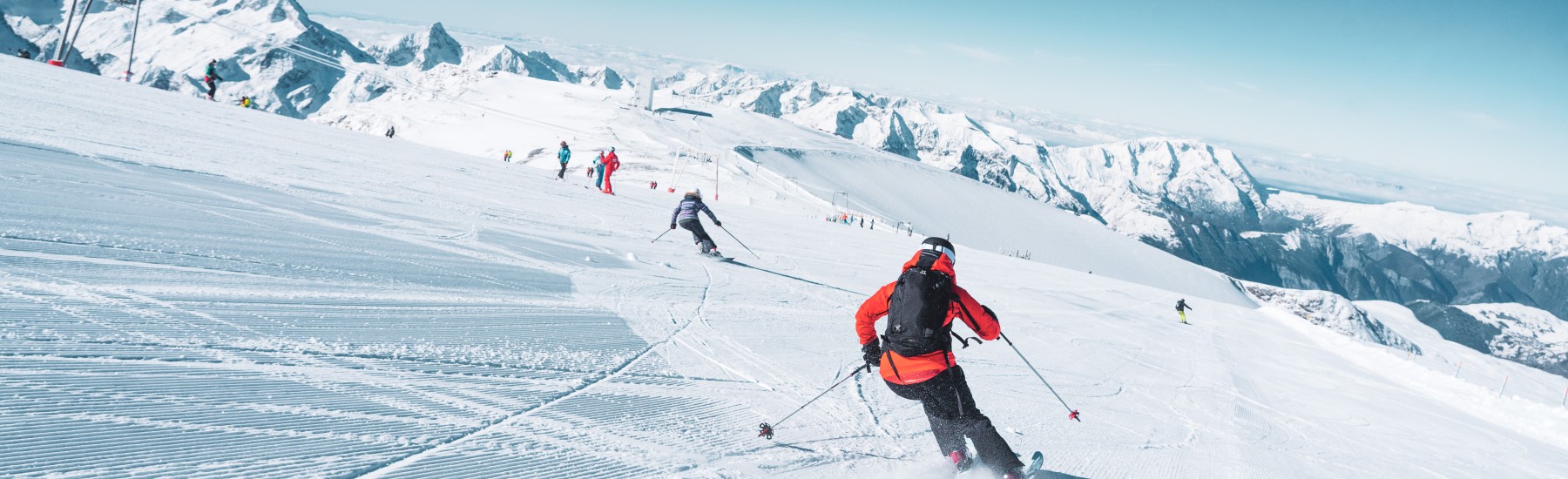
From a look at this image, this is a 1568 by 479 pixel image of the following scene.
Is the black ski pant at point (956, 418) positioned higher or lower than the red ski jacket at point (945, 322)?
lower

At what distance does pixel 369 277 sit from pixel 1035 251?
252 ft

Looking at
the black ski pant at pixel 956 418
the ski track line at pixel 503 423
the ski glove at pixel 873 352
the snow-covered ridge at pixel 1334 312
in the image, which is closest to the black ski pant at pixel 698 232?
the ski track line at pixel 503 423

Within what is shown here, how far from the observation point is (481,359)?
223 inches

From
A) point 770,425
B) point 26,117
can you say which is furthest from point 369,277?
point 26,117

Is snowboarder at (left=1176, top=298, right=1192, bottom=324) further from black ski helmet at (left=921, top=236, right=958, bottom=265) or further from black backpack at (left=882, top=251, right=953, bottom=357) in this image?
black backpack at (left=882, top=251, right=953, bottom=357)

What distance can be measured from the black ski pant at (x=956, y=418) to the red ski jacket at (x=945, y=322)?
0.20ft

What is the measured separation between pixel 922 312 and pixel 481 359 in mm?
3604

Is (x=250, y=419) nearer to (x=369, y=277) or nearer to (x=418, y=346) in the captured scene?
(x=418, y=346)

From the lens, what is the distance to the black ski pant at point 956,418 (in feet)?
14.8

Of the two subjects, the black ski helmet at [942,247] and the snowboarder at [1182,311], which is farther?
the snowboarder at [1182,311]

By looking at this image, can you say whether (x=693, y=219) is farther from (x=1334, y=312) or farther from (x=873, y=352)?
(x=1334, y=312)

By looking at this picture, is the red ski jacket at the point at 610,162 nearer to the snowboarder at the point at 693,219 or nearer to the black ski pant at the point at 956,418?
the snowboarder at the point at 693,219

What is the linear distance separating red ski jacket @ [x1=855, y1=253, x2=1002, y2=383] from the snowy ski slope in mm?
761

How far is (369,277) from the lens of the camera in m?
7.40
